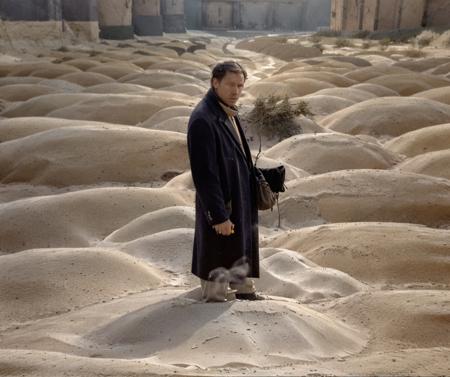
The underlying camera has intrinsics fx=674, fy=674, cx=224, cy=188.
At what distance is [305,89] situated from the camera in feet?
34.3

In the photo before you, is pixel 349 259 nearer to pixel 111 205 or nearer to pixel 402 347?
pixel 402 347

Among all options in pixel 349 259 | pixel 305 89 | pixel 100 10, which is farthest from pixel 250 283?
pixel 100 10

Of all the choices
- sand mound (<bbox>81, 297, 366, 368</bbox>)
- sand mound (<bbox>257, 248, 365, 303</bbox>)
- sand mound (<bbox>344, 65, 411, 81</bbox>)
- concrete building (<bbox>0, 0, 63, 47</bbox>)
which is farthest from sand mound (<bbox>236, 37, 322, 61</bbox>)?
sand mound (<bbox>81, 297, 366, 368</bbox>)

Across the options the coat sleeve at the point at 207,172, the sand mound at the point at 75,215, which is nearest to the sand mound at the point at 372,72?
the sand mound at the point at 75,215

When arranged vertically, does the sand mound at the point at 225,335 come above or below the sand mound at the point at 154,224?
above

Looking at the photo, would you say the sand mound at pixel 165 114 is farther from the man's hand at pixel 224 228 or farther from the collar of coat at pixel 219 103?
the man's hand at pixel 224 228

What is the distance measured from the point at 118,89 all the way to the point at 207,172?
786 centimetres

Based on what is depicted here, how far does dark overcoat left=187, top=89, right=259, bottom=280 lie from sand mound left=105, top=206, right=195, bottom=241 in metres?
1.70

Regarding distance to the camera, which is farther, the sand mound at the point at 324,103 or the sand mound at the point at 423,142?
the sand mound at the point at 324,103

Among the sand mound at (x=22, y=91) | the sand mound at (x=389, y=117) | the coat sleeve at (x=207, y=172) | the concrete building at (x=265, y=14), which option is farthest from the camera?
the concrete building at (x=265, y=14)

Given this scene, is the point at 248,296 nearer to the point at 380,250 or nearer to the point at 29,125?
the point at 380,250

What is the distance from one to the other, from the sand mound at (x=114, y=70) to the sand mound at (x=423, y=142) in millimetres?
6278

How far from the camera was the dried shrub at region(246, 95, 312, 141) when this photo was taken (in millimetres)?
7598

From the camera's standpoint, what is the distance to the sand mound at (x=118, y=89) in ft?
33.0
